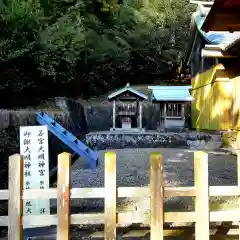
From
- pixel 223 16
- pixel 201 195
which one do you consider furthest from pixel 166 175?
pixel 201 195

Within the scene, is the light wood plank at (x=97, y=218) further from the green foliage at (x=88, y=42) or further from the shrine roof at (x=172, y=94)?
the shrine roof at (x=172, y=94)

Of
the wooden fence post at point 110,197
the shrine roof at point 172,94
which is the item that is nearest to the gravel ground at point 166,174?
the wooden fence post at point 110,197

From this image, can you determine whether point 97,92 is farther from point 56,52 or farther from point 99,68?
point 56,52

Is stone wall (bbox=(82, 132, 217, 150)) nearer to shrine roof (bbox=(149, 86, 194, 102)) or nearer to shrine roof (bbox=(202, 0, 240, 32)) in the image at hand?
shrine roof (bbox=(149, 86, 194, 102))

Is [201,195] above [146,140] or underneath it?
underneath

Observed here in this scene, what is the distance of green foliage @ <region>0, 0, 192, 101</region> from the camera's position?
10.4 metres

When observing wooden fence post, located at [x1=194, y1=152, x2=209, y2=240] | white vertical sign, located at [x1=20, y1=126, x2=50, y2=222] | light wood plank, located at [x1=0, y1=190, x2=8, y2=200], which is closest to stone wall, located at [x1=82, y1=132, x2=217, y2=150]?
white vertical sign, located at [x1=20, y1=126, x2=50, y2=222]

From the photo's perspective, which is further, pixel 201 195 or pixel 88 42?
pixel 88 42

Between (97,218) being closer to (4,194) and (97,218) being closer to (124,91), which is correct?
(4,194)

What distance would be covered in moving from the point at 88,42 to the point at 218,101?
9.12 meters

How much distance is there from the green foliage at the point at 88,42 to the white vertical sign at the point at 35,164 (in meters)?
6.26

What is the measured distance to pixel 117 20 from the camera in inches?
864

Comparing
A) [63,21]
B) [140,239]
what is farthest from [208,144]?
[140,239]

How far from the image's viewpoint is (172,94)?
575 inches
